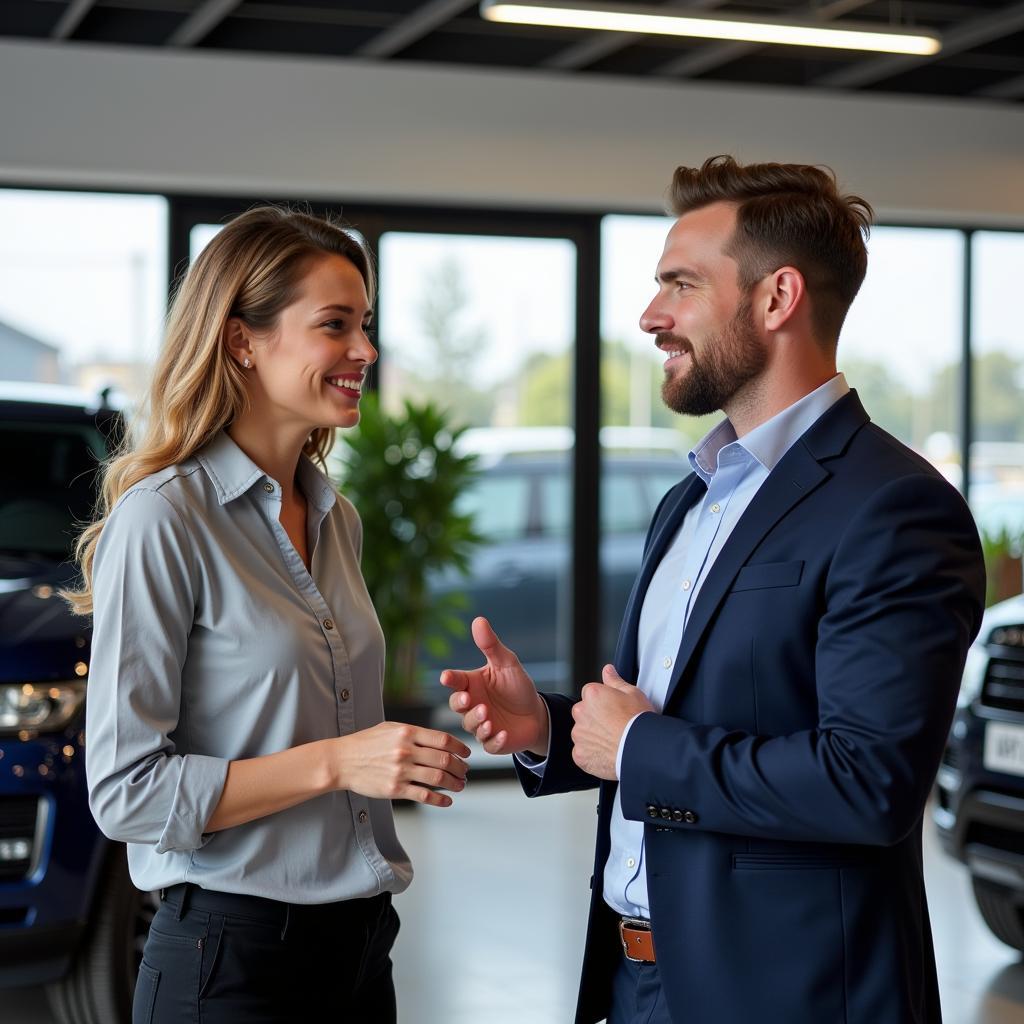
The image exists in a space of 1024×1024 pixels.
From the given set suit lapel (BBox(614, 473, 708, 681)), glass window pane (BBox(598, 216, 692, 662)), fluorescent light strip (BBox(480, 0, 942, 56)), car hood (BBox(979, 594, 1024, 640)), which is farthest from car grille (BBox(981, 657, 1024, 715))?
glass window pane (BBox(598, 216, 692, 662))

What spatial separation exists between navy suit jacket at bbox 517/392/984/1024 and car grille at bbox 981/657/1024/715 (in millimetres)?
2399

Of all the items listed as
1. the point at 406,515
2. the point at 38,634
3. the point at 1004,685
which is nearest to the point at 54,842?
the point at 38,634

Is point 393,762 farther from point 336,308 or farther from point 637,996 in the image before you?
point 336,308

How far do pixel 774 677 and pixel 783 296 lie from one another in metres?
0.53

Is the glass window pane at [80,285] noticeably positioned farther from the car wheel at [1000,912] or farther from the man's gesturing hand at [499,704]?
the man's gesturing hand at [499,704]

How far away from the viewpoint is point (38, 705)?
314cm

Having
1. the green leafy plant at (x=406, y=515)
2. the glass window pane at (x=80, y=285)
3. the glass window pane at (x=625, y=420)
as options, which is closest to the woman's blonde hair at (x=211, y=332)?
the green leafy plant at (x=406, y=515)

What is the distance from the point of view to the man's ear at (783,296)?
76.2 inches

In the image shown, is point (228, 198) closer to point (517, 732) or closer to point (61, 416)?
point (61, 416)

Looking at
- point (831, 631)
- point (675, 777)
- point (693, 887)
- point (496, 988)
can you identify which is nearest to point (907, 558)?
point (831, 631)

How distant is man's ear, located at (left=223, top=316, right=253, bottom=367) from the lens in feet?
6.73

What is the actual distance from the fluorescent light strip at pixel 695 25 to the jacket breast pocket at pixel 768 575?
12.8ft

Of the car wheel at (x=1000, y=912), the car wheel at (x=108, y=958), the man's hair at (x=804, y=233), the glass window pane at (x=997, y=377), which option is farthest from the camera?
the glass window pane at (x=997, y=377)

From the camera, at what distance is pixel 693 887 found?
1.78 metres
